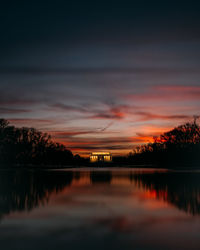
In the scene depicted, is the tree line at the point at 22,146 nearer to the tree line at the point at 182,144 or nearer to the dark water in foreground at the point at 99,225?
the tree line at the point at 182,144

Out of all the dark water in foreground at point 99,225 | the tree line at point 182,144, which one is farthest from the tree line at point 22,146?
the dark water in foreground at point 99,225

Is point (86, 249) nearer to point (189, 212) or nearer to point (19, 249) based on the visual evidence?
point (19, 249)

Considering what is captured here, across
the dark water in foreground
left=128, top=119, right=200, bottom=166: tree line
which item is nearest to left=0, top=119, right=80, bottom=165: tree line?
left=128, top=119, right=200, bottom=166: tree line

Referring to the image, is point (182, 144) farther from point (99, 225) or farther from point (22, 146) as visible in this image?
point (99, 225)

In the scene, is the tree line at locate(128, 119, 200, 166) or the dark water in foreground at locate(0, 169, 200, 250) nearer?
the dark water in foreground at locate(0, 169, 200, 250)

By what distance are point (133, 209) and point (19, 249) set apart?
7301 mm

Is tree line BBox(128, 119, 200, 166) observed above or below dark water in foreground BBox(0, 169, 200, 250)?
above

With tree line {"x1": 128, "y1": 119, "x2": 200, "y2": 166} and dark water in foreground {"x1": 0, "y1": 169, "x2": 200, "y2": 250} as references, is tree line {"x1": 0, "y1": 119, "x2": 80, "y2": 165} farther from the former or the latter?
dark water in foreground {"x1": 0, "y1": 169, "x2": 200, "y2": 250}

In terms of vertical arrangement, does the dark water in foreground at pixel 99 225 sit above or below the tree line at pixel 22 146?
below

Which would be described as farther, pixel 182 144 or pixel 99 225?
pixel 182 144

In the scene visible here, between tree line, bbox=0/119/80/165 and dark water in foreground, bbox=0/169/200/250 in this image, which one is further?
tree line, bbox=0/119/80/165

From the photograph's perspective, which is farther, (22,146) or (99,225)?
(22,146)

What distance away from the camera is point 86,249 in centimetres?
779

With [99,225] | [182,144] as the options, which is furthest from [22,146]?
[99,225]
